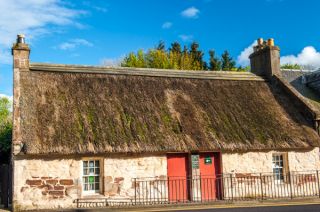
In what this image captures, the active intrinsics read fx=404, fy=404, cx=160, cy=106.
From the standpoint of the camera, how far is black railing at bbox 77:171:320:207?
16578 millimetres

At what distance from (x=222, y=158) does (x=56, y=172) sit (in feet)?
23.6

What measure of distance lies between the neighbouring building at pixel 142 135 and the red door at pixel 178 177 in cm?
4

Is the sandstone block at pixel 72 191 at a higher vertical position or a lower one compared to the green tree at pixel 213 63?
lower

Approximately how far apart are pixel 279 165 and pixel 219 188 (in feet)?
11.0

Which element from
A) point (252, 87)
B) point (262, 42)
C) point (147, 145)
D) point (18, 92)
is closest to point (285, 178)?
point (252, 87)

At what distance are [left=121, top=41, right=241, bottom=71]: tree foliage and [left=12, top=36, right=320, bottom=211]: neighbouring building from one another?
16.7 m

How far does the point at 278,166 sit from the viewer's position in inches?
752

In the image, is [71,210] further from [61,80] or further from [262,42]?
[262,42]

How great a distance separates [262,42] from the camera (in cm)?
2512

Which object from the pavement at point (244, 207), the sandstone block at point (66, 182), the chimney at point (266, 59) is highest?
the chimney at point (266, 59)

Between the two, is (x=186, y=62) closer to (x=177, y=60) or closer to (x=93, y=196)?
(x=177, y=60)

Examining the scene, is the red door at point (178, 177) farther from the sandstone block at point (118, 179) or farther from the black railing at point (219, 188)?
the sandstone block at point (118, 179)

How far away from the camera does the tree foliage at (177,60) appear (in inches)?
1518

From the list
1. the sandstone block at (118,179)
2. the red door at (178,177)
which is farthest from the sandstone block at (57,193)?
the red door at (178,177)
